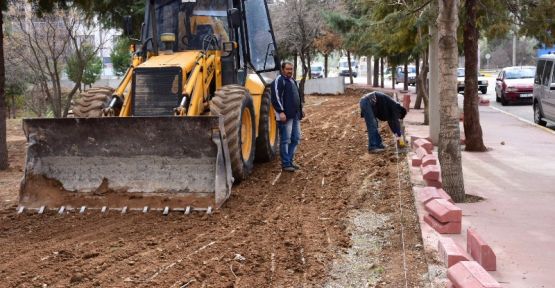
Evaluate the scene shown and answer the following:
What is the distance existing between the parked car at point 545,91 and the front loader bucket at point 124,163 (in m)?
12.1

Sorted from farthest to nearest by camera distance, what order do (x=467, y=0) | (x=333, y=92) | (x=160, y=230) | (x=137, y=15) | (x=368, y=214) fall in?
(x=333, y=92) → (x=137, y=15) → (x=467, y=0) → (x=368, y=214) → (x=160, y=230)

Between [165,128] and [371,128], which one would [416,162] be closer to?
[371,128]

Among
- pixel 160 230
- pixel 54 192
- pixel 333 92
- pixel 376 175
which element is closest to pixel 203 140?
pixel 160 230

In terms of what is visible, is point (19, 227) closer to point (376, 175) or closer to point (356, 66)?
point (376, 175)

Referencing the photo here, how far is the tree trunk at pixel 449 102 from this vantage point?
7758 mm

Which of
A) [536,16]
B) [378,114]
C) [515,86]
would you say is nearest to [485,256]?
[536,16]

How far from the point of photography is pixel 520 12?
37.3 ft

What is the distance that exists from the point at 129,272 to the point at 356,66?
3120 inches

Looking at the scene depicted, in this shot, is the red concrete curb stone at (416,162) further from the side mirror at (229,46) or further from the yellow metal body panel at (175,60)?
the yellow metal body panel at (175,60)

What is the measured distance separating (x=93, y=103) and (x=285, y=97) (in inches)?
112

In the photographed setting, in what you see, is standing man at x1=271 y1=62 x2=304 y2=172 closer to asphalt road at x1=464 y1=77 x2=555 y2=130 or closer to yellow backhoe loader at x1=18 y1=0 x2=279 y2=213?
yellow backhoe loader at x1=18 y1=0 x2=279 y2=213

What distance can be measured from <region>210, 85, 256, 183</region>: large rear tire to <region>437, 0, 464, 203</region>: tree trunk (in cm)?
253

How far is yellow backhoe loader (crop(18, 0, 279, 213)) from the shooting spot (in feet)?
24.6

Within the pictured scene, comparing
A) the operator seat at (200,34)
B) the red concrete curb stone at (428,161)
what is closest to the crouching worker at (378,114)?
the red concrete curb stone at (428,161)
